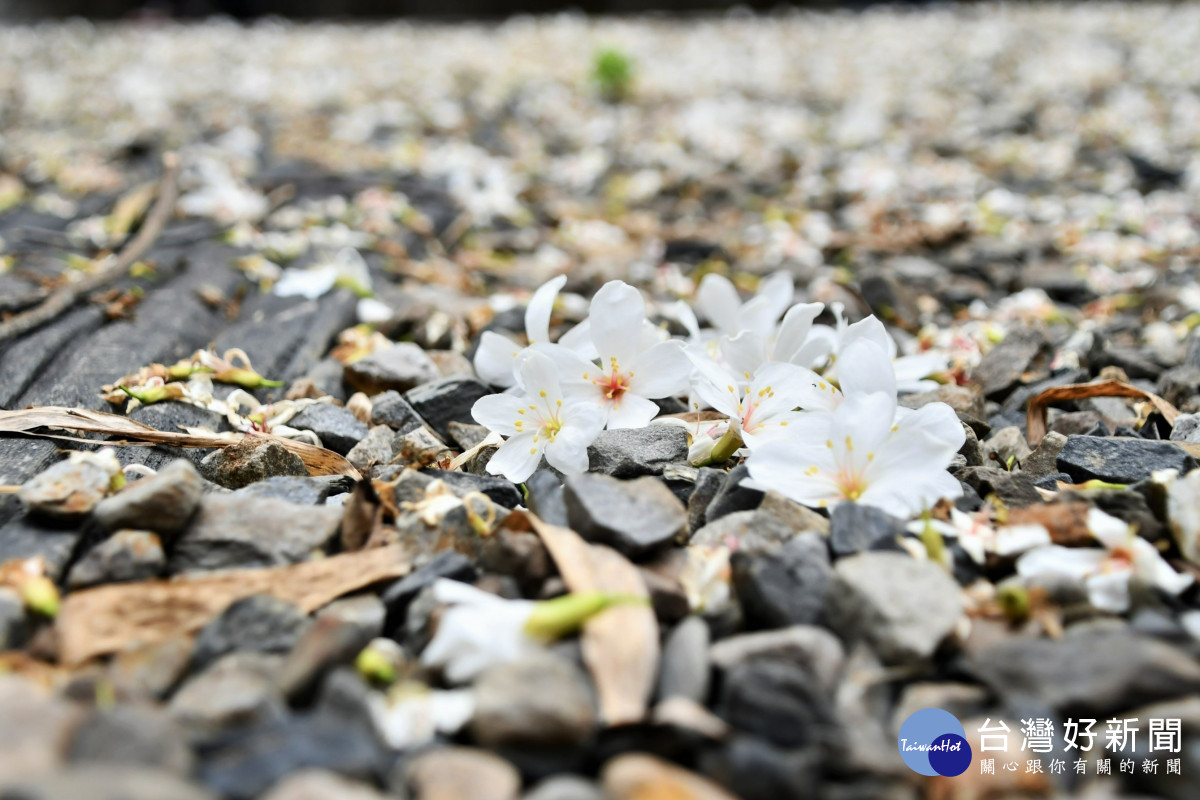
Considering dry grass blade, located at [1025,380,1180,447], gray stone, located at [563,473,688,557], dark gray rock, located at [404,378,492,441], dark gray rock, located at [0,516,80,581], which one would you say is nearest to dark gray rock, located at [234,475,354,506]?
dark gray rock, located at [0,516,80,581]

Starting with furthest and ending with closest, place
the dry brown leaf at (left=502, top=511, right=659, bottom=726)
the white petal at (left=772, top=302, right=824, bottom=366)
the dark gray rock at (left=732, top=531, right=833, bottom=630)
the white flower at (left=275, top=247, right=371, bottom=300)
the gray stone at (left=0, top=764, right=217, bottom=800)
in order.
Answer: the white flower at (left=275, top=247, right=371, bottom=300) → the white petal at (left=772, top=302, right=824, bottom=366) → the dark gray rock at (left=732, top=531, right=833, bottom=630) → the dry brown leaf at (left=502, top=511, right=659, bottom=726) → the gray stone at (left=0, top=764, right=217, bottom=800)

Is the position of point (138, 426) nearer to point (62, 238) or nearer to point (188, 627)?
point (188, 627)

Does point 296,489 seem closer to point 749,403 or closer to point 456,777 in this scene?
point 456,777

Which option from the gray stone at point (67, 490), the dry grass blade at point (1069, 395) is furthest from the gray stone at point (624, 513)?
the dry grass blade at point (1069, 395)

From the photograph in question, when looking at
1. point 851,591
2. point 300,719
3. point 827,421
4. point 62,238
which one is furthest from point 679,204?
point 300,719

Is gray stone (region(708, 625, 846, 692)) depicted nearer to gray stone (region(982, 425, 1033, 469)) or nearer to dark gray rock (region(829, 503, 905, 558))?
dark gray rock (region(829, 503, 905, 558))
